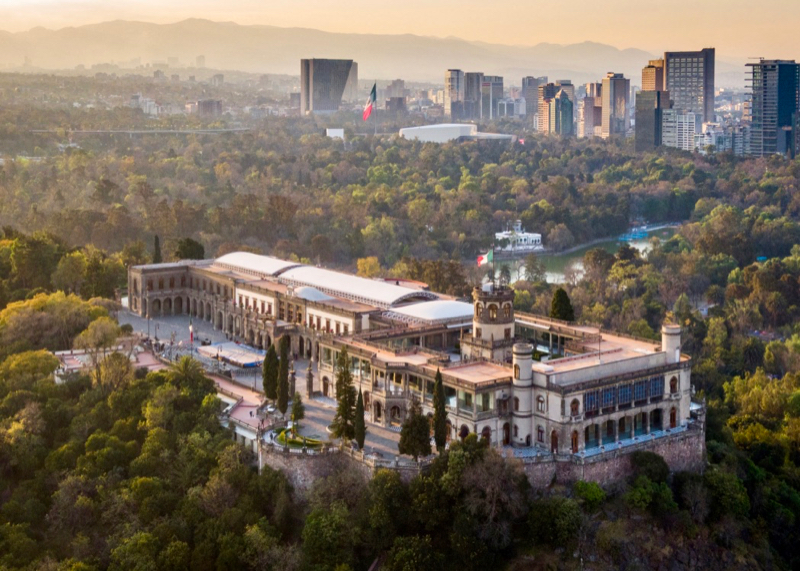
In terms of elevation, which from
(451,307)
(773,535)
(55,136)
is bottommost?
(773,535)

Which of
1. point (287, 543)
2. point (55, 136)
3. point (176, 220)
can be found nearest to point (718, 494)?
point (287, 543)

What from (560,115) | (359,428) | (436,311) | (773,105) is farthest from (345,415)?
(560,115)

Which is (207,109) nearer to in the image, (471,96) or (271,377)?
(471,96)

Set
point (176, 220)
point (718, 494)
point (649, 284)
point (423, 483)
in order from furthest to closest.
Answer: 1. point (176, 220)
2. point (649, 284)
3. point (718, 494)
4. point (423, 483)

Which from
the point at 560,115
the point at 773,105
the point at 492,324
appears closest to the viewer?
the point at 492,324

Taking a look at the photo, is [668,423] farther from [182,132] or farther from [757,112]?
[757,112]

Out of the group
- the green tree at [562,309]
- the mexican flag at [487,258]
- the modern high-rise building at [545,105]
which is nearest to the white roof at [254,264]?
the mexican flag at [487,258]

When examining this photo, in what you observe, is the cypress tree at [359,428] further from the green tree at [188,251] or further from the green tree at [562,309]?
the green tree at [188,251]
